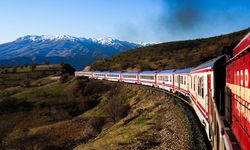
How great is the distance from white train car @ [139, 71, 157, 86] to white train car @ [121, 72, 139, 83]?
359cm

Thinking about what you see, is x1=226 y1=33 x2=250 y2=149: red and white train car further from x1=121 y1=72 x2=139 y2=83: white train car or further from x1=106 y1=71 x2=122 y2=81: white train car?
x1=106 y1=71 x2=122 y2=81: white train car

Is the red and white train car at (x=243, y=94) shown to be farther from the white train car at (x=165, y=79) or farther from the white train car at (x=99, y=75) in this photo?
the white train car at (x=99, y=75)

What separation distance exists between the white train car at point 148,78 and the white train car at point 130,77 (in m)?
3.59

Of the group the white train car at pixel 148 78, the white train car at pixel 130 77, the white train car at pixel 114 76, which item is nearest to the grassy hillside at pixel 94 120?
the white train car at pixel 148 78

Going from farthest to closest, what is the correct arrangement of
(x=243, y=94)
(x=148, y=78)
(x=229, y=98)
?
1. (x=148, y=78)
2. (x=229, y=98)
3. (x=243, y=94)

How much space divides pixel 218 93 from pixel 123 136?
57.0ft

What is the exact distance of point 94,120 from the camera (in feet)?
197

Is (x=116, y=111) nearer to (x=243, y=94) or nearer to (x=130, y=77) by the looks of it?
(x=130, y=77)

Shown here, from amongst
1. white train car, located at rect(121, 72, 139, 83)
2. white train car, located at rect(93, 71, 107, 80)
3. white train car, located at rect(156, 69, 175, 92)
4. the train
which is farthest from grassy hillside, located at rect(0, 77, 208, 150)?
white train car, located at rect(93, 71, 107, 80)

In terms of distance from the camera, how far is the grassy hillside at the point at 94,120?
26906 millimetres

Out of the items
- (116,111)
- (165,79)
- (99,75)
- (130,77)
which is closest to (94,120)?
(116,111)

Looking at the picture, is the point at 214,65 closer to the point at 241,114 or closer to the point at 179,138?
the point at 241,114

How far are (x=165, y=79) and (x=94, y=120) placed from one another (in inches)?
557

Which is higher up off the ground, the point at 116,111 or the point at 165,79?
the point at 165,79
